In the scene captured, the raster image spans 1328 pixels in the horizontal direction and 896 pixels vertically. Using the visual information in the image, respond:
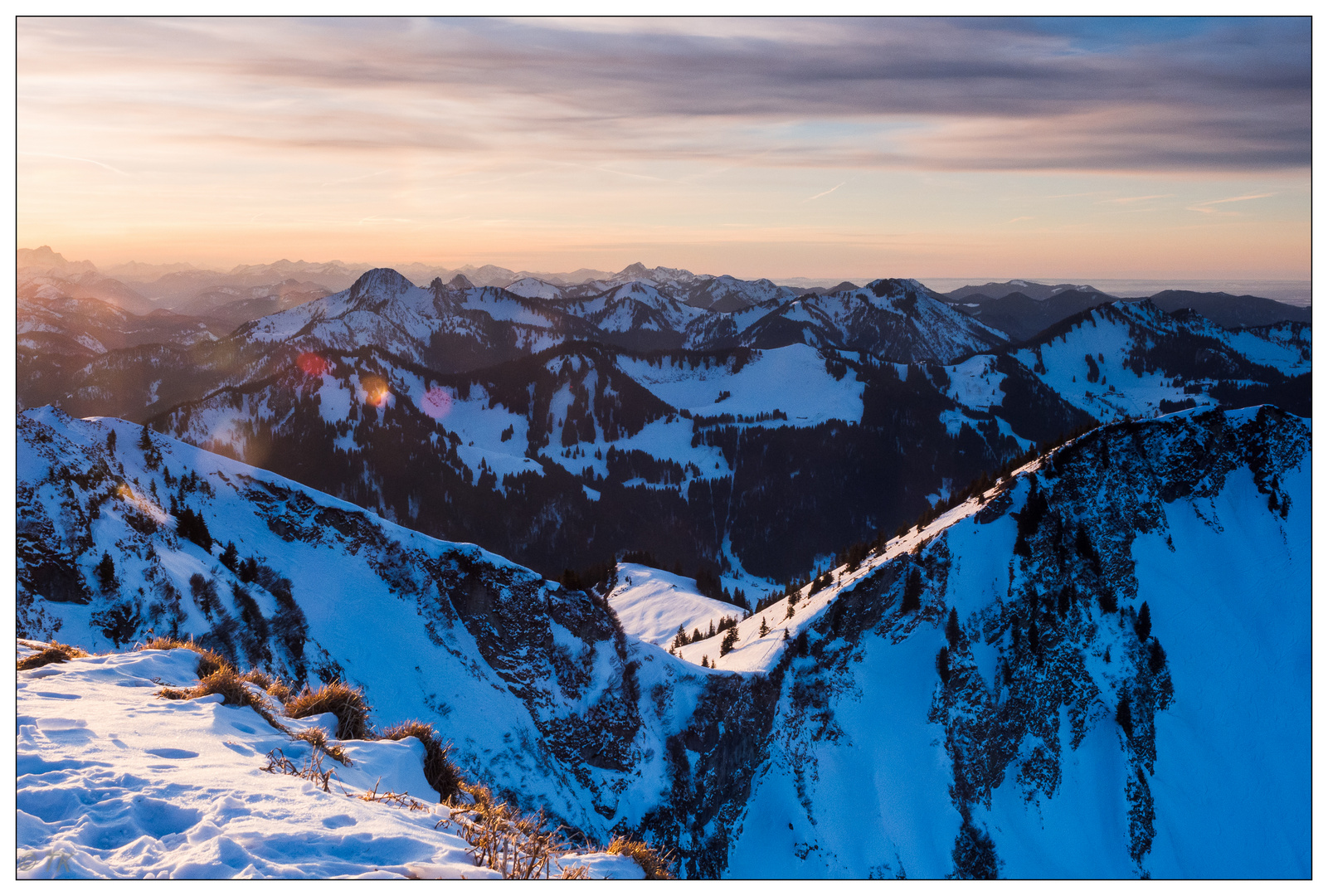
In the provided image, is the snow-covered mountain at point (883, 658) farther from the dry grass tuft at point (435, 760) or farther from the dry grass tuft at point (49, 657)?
the dry grass tuft at point (435, 760)

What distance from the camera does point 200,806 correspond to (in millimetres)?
8812

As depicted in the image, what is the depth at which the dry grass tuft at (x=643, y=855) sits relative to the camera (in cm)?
1089

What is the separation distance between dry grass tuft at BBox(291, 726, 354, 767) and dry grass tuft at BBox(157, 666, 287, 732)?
0.70 metres

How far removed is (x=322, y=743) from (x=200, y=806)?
9.80 ft

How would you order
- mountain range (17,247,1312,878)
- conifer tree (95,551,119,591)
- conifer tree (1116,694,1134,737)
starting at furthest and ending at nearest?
conifer tree (1116,694,1134,737), mountain range (17,247,1312,878), conifer tree (95,551,119,591)

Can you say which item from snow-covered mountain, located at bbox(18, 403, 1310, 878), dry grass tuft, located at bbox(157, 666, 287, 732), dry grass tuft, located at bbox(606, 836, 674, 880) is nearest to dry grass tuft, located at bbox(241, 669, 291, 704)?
dry grass tuft, located at bbox(157, 666, 287, 732)

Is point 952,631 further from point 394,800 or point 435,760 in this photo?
point 394,800

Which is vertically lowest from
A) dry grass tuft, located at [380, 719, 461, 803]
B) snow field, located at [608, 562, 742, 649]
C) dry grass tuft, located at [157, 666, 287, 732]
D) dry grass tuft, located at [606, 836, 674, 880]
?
snow field, located at [608, 562, 742, 649]

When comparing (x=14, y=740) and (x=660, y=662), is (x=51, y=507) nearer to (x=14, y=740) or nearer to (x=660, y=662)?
(x=14, y=740)

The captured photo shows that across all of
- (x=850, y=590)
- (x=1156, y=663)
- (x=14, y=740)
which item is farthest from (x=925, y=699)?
(x=14, y=740)

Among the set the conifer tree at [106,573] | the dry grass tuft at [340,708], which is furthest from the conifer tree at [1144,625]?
the conifer tree at [106,573]

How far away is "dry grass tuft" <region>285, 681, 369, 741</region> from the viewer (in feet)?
44.7

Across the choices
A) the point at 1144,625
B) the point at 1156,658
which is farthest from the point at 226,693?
the point at 1156,658

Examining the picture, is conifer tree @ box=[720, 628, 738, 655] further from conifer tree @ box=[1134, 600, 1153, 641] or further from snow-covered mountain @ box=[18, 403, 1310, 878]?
conifer tree @ box=[1134, 600, 1153, 641]
